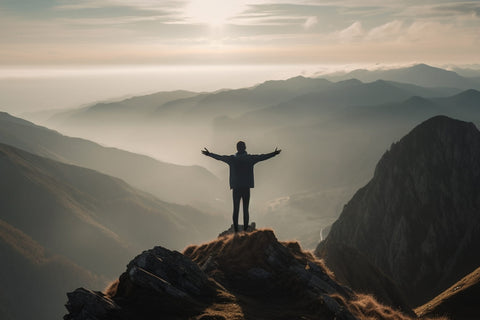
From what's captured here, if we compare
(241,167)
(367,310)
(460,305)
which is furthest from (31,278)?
(367,310)

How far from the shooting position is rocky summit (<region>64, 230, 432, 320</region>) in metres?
15.0

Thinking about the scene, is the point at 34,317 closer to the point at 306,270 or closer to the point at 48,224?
the point at 48,224

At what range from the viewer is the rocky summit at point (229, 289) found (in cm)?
1501

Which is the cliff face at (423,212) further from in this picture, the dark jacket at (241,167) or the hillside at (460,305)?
the dark jacket at (241,167)

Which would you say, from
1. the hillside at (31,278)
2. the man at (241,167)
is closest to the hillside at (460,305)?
the man at (241,167)

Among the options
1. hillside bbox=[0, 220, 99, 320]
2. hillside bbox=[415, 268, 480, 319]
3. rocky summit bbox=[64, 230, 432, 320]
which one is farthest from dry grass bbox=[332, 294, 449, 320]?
hillside bbox=[0, 220, 99, 320]

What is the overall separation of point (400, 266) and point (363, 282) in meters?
75.6

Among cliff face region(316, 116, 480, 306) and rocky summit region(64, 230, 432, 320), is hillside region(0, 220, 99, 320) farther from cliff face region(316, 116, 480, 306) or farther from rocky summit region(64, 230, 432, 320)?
rocky summit region(64, 230, 432, 320)

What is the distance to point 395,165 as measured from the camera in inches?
4897

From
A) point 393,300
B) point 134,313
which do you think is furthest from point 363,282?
point 134,313

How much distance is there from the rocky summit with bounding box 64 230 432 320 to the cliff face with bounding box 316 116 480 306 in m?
82.0

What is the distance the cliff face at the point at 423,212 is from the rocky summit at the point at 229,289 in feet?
269

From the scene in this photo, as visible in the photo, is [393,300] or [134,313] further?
[393,300]

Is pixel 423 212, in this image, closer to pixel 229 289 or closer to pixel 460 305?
pixel 460 305
